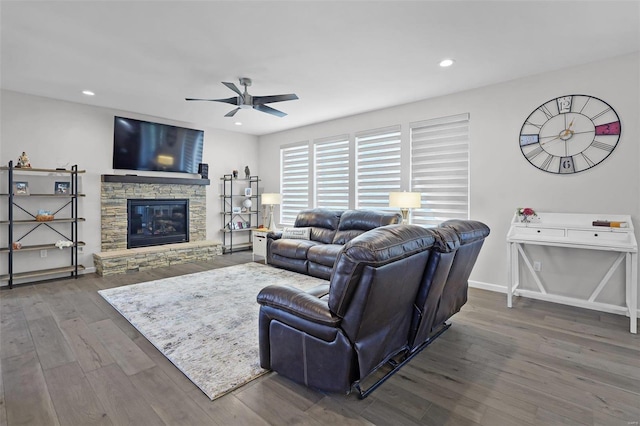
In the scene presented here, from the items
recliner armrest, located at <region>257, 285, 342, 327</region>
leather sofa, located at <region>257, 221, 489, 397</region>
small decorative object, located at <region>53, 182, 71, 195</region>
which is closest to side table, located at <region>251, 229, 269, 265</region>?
small decorative object, located at <region>53, 182, 71, 195</region>

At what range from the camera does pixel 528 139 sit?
3.98 m

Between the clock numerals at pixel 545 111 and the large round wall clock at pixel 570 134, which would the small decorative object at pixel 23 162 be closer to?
the large round wall clock at pixel 570 134

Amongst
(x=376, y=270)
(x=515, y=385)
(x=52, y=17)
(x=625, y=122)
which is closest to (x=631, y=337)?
(x=515, y=385)

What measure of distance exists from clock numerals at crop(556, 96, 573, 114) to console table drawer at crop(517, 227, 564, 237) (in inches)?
55.4

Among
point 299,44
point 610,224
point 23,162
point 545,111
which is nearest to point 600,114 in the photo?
point 545,111

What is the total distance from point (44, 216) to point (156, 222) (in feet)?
5.53

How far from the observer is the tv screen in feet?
18.2

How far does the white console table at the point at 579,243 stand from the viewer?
3055 mm

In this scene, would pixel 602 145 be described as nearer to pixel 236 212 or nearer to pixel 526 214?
pixel 526 214

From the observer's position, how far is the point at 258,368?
232 centimetres

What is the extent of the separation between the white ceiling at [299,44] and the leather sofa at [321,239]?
1904mm

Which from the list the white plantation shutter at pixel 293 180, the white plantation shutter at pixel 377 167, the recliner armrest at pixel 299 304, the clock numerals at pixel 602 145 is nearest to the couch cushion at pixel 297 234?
the white plantation shutter at pixel 377 167

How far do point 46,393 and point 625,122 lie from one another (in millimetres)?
5614

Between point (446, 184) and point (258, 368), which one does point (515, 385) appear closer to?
point (258, 368)
